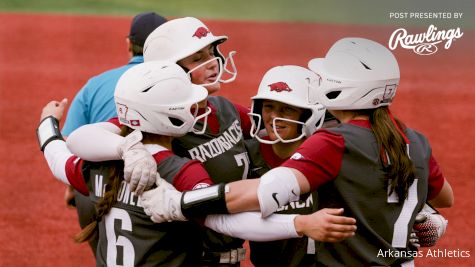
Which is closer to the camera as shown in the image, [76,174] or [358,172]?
[358,172]

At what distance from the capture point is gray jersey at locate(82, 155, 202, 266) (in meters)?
4.00

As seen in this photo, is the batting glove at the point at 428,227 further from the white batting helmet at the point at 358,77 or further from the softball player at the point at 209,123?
the softball player at the point at 209,123

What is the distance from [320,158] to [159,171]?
696 mm

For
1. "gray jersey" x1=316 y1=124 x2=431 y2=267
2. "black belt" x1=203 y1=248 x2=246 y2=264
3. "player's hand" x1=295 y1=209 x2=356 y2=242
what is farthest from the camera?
"black belt" x1=203 y1=248 x2=246 y2=264

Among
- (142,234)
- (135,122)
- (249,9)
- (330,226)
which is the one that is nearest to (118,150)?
(135,122)

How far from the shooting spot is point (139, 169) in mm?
3797

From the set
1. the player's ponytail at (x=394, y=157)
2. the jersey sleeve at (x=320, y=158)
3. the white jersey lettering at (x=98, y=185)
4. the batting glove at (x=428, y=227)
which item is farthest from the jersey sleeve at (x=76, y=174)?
the batting glove at (x=428, y=227)

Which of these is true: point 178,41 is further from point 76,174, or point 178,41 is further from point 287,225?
point 287,225

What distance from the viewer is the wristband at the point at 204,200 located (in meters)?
3.76

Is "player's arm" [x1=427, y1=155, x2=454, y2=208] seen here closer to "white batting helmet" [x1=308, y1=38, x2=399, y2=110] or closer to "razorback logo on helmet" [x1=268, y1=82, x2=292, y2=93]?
"white batting helmet" [x1=308, y1=38, x2=399, y2=110]

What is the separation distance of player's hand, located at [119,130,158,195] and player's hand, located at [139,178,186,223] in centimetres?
4

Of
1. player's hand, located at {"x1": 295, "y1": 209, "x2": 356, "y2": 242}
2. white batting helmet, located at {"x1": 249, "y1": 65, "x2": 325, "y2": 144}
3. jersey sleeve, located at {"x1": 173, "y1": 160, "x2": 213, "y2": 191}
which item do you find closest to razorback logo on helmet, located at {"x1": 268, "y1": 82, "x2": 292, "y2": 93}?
white batting helmet, located at {"x1": 249, "y1": 65, "x2": 325, "y2": 144}

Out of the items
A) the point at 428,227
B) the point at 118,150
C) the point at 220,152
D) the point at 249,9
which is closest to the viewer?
the point at 118,150

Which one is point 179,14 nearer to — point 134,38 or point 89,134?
point 134,38
